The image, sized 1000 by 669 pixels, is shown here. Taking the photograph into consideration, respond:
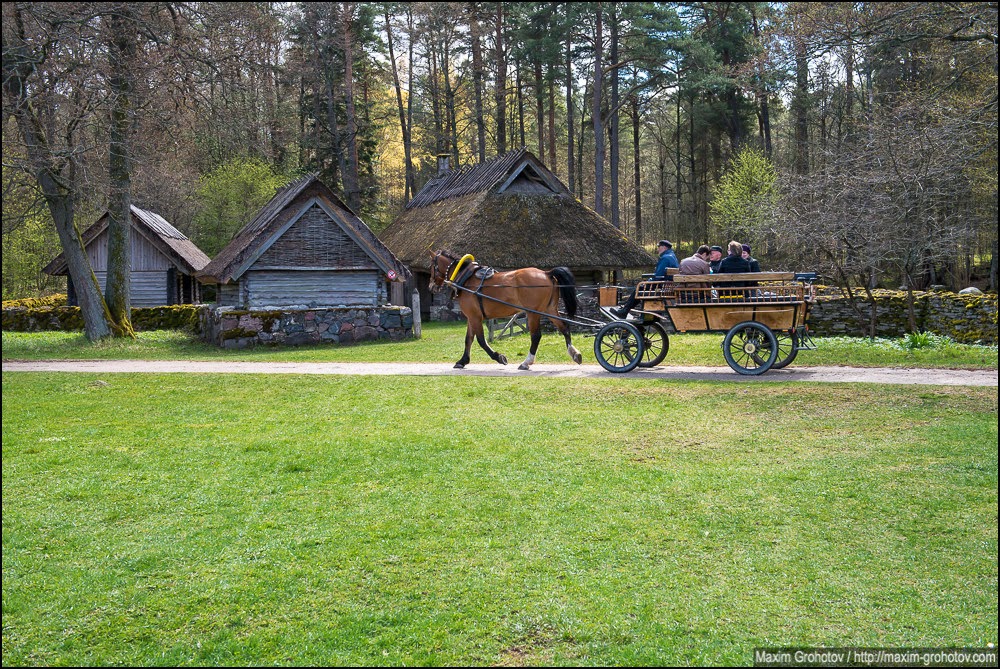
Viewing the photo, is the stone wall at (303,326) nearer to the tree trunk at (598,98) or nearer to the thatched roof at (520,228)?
the thatched roof at (520,228)

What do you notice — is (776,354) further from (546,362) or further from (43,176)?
(43,176)

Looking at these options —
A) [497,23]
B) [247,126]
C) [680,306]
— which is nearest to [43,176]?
[247,126]

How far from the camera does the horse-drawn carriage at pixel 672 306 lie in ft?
40.9

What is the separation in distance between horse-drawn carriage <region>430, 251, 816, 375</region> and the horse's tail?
17mm

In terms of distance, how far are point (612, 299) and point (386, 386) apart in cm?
403

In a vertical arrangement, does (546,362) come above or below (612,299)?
below

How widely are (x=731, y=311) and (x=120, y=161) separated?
1495 cm

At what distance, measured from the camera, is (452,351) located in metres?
18.1

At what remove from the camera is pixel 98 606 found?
4820mm

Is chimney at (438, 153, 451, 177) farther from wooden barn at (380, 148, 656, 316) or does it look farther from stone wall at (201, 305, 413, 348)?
stone wall at (201, 305, 413, 348)

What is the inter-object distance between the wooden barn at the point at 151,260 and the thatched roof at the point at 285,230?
324 inches

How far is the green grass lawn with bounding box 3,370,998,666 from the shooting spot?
443 cm

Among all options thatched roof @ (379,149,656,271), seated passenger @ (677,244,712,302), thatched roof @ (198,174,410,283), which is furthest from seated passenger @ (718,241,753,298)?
thatched roof @ (379,149,656,271)

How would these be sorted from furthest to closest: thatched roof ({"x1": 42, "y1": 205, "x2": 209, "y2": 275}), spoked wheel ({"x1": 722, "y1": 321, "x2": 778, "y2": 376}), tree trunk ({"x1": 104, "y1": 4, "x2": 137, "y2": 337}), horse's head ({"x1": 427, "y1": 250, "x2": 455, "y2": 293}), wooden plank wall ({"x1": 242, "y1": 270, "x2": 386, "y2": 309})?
thatched roof ({"x1": 42, "y1": 205, "x2": 209, "y2": 275}) → wooden plank wall ({"x1": 242, "y1": 270, "x2": 386, "y2": 309}) → tree trunk ({"x1": 104, "y1": 4, "x2": 137, "y2": 337}) → horse's head ({"x1": 427, "y1": 250, "x2": 455, "y2": 293}) → spoked wheel ({"x1": 722, "y1": 321, "x2": 778, "y2": 376})
